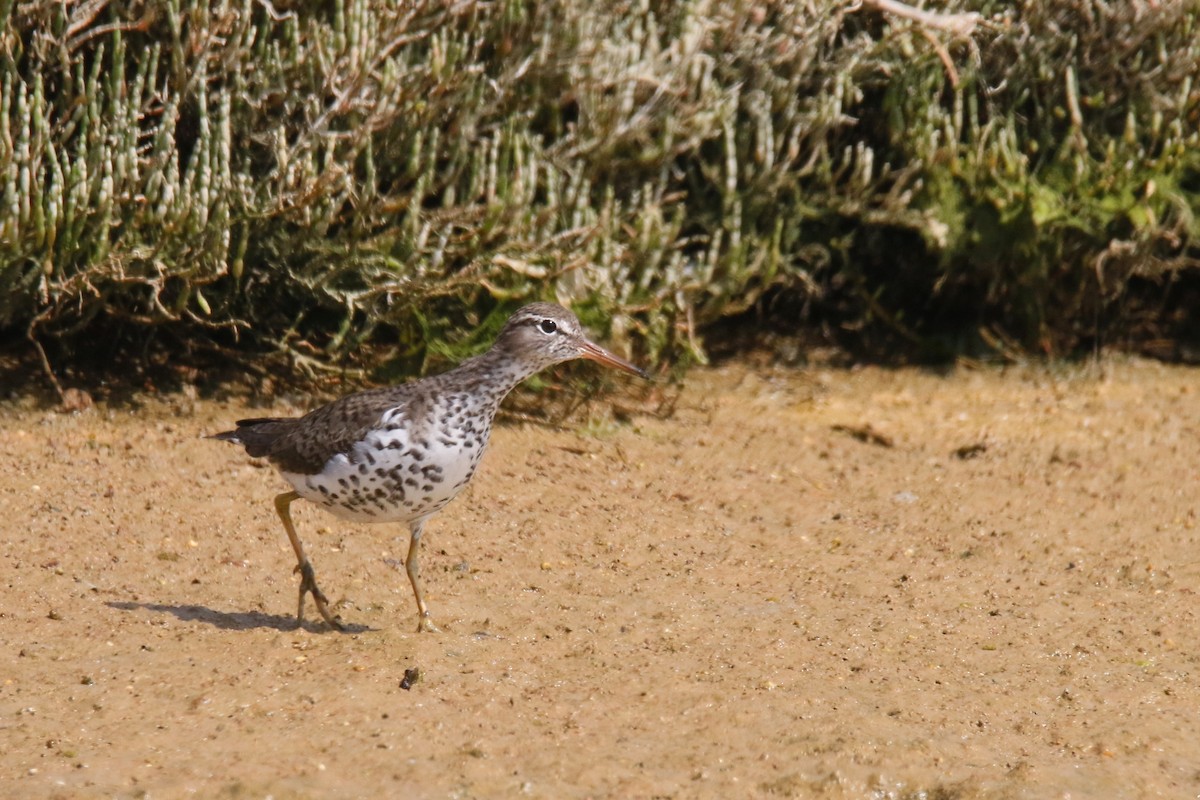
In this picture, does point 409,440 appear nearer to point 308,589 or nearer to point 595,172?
point 308,589

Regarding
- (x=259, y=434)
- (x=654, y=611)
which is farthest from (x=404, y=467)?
(x=654, y=611)

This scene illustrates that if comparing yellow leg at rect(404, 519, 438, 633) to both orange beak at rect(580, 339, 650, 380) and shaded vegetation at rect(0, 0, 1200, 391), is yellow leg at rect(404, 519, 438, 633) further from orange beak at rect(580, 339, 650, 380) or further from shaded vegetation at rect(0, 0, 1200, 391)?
shaded vegetation at rect(0, 0, 1200, 391)

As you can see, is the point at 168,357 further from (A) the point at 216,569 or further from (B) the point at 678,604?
(B) the point at 678,604

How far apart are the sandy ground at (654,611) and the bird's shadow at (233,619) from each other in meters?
0.02

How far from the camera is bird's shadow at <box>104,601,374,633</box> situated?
20.3ft

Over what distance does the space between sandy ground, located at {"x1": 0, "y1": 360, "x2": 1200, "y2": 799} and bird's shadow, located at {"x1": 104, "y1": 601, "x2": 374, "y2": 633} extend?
0.02 metres

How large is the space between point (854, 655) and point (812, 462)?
90.8 inches

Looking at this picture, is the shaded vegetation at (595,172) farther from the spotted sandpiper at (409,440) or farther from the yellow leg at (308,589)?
the yellow leg at (308,589)

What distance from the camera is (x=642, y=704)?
18.5 feet

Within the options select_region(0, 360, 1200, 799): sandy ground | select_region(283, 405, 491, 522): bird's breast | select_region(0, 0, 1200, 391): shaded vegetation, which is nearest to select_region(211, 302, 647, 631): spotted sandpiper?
select_region(283, 405, 491, 522): bird's breast

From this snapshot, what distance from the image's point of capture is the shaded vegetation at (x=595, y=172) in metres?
7.57

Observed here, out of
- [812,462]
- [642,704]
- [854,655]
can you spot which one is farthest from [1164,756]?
[812,462]

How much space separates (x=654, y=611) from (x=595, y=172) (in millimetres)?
3080

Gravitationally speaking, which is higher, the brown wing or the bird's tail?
the brown wing
